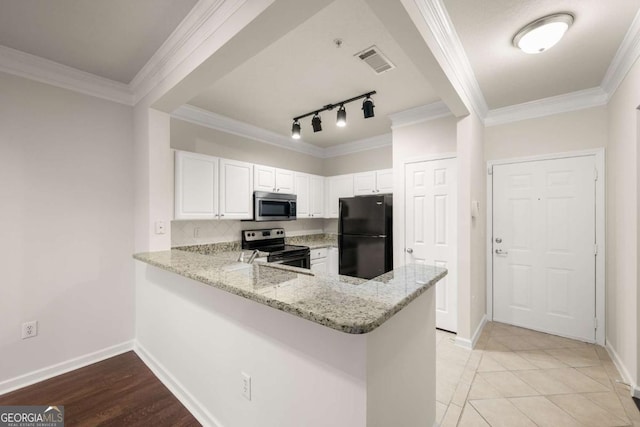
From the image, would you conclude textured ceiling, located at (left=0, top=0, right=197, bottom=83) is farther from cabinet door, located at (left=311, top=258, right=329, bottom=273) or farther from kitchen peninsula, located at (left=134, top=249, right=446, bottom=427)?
cabinet door, located at (left=311, top=258, right=329, bottom=273)

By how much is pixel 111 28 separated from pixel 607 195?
458 centimetres

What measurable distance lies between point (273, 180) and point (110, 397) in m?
2.78

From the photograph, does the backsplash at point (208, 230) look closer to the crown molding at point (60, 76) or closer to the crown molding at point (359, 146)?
the crown molding at point (60, 76)

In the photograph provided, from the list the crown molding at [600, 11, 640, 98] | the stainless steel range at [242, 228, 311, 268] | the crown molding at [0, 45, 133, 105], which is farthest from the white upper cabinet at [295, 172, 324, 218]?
the crown molding at [600, 11, 640, 98]

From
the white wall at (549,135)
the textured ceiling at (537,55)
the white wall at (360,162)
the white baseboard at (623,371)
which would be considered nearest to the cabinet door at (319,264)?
the white wall at (360,162)

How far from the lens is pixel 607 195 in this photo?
2.69 m

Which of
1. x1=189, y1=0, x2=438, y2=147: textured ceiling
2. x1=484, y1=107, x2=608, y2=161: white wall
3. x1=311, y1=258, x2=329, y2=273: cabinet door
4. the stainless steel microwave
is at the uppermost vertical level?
x1=189, y1=0, x2=438, y2=147: textured ceiling

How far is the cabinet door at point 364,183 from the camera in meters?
4.11

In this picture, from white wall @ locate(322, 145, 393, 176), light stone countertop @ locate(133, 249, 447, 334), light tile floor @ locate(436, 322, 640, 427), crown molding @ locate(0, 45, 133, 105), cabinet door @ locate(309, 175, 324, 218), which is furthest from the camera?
cabinet door @ locate(309, 175, 324, 218)

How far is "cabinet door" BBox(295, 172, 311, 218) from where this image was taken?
427 centimetres

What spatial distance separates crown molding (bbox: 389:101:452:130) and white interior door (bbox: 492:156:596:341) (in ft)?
3.34

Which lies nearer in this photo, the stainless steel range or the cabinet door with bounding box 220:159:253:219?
the cabinet door with bounding box 220:159:253:219

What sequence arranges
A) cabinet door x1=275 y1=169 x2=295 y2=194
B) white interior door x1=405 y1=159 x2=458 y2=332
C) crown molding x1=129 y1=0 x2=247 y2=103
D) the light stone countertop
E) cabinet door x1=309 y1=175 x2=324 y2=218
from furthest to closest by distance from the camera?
cabinet door x1=309 y1=175 x2=324 y2=218 < cabinet door x1=275 y1=169 x2=295 y2=194 < white interior door x1=405 y1=159 x2=458 y2=332 < crown molding x1=129 y1=0 x2=247 y2=103 < the light stone countertop

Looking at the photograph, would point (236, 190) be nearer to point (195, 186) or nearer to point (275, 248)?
point (195, 186)
